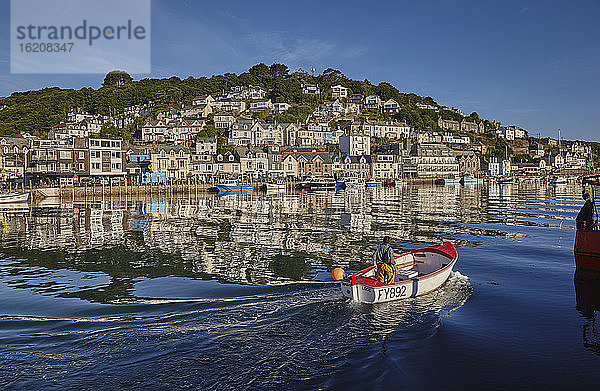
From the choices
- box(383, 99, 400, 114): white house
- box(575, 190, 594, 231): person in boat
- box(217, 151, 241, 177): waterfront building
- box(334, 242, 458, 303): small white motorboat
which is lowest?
box(334, 242, 458, 303): small white motorboat

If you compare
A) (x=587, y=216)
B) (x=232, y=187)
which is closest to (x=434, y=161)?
(x=232, y=187)

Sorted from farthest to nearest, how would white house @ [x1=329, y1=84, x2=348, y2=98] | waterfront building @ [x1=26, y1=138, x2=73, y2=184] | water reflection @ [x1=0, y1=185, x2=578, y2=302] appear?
1. white house @ [x1=329, y1=84, x2=348, y2=98]
2. waterfront building @ [x1=26, y1=138, x2=73, y2=184]
3. water reflection @ [x1=0, y1=185, x2=578, y2=302]

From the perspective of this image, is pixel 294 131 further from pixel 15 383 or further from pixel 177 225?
pixel 15 383

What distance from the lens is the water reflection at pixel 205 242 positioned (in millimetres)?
17969

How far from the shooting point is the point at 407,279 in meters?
15.3

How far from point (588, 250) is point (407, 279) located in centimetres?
798

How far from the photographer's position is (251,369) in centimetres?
924

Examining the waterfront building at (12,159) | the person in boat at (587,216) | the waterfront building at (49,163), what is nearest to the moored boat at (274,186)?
the waterfront building at (49,163)

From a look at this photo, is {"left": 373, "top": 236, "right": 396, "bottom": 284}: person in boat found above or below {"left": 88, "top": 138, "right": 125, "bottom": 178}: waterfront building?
below

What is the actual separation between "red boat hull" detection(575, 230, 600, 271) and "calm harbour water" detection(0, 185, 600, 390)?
1242mm

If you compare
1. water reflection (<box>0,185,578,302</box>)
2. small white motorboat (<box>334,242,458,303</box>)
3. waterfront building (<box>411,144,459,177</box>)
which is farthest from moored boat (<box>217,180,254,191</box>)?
small white motorboat (<box>334,242,458,303</box>)

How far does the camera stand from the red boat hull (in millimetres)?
17016

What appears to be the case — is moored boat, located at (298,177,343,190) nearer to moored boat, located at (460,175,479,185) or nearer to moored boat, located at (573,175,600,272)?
moored boat, located at (460,175,479,185)

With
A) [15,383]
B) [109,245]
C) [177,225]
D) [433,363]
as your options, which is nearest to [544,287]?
[433,363]
